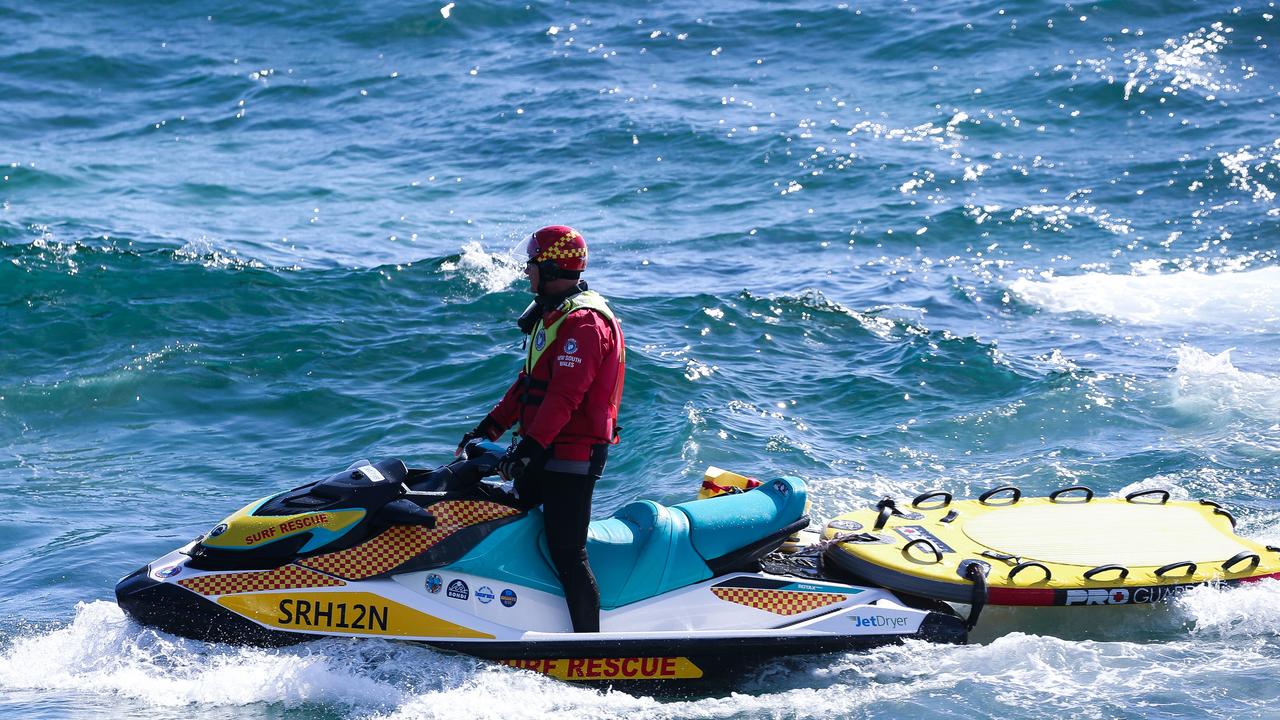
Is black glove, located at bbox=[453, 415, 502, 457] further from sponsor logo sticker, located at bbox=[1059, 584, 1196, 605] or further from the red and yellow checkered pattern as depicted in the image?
sponsor logo sticker, located at bbox=[1059, 584, 1196, 605]

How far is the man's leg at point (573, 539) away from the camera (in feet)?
21.1

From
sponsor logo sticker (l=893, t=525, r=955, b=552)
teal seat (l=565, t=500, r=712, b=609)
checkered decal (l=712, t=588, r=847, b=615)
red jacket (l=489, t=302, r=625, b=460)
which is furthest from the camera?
sponsor logo sticker (l=893, t=525, r=955, b=552)

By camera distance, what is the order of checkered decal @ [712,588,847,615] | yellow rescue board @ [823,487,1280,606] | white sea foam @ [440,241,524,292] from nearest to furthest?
checkered decal @ [712,588,847,615]
yellow rescue board @ [823,487,1280,606]
white sea foam @ [440,241,524,292]

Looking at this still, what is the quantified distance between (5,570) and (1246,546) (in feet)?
24.4

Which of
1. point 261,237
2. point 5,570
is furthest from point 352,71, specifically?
point 5,570

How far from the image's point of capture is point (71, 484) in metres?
10.1

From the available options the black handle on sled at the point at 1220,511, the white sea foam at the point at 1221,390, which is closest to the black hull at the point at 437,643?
the black handle on sled at the point at 1220,511

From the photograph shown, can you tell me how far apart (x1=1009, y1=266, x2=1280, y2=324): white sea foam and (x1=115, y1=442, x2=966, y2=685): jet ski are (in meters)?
7.97

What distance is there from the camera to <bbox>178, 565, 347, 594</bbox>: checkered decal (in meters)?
6.38

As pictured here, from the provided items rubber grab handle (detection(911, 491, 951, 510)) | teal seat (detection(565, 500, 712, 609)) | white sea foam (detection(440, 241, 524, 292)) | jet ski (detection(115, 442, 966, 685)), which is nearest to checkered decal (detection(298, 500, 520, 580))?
jet ski (detection(115, 442, 966, 685))

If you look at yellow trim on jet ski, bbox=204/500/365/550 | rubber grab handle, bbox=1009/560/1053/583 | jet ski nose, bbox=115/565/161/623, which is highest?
yellow trim on jet ski, bbox=204/500/365/550

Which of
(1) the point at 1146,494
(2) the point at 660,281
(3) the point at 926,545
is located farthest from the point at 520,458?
(2) the point at 660,281

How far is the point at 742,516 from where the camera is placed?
6801mm

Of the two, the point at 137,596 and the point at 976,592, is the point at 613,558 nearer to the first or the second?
the point at 976,592
